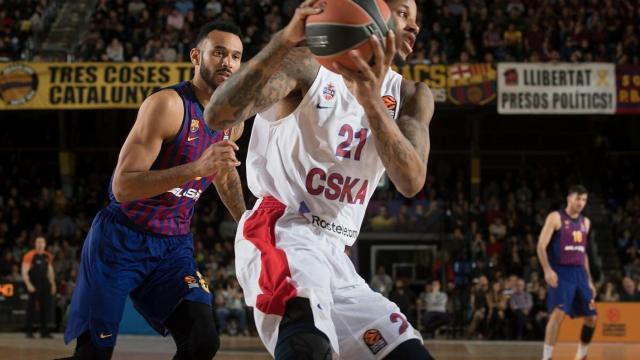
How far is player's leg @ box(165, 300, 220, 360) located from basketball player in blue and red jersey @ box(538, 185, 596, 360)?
634cm

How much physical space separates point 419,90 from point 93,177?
17.9 metres

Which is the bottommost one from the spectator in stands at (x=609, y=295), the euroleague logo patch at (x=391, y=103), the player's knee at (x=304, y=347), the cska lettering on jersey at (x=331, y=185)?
the spectator in stands at (x=609, y=295)

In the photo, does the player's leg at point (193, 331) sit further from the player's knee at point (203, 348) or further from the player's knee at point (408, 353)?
the player's knee at point (408, 353)

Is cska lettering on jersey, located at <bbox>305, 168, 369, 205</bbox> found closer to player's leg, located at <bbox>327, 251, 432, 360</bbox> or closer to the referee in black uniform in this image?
player's leg, located at <bbox>327, 251, 432, 360</bbox>

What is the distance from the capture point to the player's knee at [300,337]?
2955 millimetres

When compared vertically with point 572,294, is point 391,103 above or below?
above

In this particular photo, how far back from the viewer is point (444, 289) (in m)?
16.1

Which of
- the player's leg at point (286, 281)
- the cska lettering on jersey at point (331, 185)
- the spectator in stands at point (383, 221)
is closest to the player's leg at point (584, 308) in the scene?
the spectator in stands at point (383, 221)

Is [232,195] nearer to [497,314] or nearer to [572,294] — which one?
[572,294]

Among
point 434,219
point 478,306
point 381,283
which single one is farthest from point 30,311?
point 434,219

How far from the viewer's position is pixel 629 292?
15125mm

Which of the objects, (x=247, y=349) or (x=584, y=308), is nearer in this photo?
(x=584, y=308)

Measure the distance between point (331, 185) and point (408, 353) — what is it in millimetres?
693

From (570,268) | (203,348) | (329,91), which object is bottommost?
(570,268)
